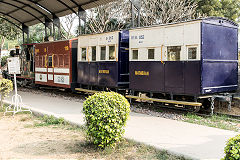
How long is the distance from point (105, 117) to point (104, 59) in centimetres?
773

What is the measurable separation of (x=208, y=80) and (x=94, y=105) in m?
5.38

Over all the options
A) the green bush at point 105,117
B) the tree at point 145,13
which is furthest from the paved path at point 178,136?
the tree at point 145,13

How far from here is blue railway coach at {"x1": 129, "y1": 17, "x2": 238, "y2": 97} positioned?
9289 millimetres

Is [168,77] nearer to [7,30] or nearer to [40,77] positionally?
[40,77]

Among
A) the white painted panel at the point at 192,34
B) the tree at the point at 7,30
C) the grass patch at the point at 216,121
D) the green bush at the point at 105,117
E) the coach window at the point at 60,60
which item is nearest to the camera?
the green bush at the point at 105,117

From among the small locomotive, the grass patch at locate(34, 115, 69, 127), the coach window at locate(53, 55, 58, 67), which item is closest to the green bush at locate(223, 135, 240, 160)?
the grass patch at locate(34, 115, 69, 127)

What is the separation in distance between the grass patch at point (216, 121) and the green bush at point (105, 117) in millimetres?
3724

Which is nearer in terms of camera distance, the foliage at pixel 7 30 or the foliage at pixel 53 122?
the foliage at pixel 53 122

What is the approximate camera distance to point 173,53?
10008 millimetres

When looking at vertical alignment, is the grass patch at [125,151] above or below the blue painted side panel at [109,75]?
below

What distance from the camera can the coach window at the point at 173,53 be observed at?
9844 millimetres

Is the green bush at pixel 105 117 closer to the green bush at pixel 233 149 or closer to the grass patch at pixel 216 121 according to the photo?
the green bush at pixel 233 149

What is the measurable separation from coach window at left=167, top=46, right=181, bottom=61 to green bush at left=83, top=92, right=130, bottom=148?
481 centimetres

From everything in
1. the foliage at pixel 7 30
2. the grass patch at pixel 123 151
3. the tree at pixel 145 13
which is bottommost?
the grass patch at pixel 123 151
